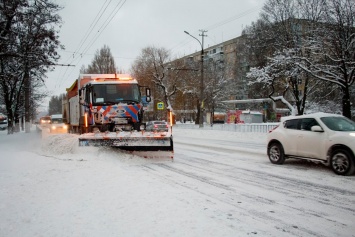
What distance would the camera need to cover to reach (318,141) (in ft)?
29.8

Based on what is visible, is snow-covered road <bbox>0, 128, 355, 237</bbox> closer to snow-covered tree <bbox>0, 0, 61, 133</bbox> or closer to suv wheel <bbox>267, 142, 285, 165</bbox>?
suv wheel <bbox>267, 142, 285, 165</bbox>

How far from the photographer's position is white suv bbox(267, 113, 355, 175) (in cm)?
837

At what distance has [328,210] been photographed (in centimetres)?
545

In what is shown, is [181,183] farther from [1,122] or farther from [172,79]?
[1,122]

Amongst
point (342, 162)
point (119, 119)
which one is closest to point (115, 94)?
point (119, 119)

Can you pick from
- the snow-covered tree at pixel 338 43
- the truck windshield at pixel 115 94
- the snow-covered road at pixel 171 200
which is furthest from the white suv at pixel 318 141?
the snow-covered tree at pixel 338 43

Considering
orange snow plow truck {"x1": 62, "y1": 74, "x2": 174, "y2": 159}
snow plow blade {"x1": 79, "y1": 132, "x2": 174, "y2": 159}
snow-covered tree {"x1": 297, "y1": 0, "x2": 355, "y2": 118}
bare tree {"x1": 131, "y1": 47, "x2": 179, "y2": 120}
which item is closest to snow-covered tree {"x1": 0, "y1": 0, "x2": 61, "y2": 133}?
orange snow plow truck {"x1": 62, "y1": 74, "x2": 174, "y2": 159}

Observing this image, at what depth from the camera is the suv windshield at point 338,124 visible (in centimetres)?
902

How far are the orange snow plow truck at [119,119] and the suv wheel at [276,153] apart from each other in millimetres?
3266

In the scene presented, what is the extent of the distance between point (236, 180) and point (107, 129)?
6.06 metres

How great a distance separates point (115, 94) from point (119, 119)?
1.12 m

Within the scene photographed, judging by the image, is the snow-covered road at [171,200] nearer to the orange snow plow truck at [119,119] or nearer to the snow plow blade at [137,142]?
the snow plow blade at [137,142]

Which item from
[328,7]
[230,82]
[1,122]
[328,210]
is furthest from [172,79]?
[328,210]

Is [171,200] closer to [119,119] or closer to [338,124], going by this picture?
[338,124]
